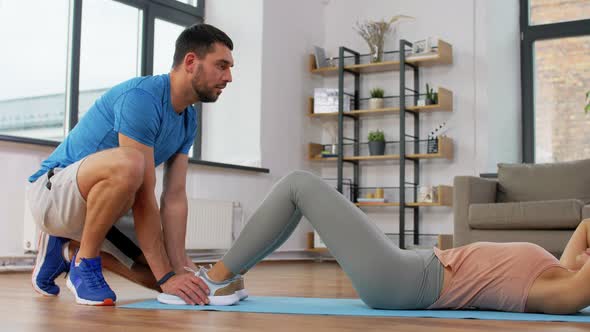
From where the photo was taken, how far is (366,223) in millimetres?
1984

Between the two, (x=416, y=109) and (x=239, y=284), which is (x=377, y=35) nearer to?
(x=416, y=109)

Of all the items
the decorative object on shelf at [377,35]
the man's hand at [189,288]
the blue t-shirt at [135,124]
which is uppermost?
the decorative object on shelf at [377,35]

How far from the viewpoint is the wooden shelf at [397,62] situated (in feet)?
20.6

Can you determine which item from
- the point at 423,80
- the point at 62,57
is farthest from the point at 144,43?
the point at 423,80

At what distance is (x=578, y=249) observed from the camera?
2131mm

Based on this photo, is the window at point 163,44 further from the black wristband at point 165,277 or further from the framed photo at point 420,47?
the black wristband at point 165,277

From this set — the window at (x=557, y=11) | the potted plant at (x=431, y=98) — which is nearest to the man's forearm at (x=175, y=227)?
the potted plant at (x=431, y=98)

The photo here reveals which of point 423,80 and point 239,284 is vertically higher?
point 423,80

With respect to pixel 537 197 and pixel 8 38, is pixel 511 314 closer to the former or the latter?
pixel 537 197

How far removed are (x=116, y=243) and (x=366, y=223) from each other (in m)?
1.02

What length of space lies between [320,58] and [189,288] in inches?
191

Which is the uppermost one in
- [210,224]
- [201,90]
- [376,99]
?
[376,99]

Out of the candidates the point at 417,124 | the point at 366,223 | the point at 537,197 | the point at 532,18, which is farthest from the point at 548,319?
the point at 532,18

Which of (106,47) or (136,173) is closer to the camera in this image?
(136,173)
